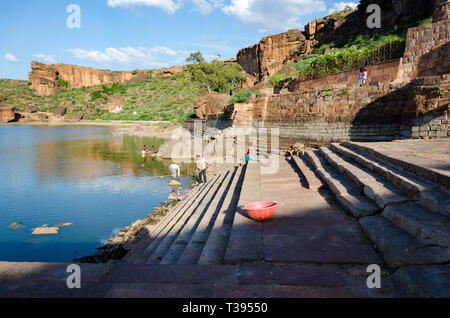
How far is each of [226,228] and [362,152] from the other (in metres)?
4.20

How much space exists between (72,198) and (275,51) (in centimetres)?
4393

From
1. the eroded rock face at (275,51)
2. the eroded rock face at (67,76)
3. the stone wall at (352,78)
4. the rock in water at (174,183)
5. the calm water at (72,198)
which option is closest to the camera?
the calm water at (72,198)

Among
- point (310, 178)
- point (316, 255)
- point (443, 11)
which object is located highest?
point (443, 11)

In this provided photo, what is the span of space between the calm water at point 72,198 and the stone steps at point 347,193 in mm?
6364

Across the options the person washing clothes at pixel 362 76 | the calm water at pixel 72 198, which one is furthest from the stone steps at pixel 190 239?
the person washing clothes at pixel 362 76

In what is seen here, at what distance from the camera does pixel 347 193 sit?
4441 millimetres

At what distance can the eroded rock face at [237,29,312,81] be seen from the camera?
4359 cm

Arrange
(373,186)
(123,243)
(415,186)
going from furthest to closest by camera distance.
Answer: (123,243)
(373,186)
(415,186)

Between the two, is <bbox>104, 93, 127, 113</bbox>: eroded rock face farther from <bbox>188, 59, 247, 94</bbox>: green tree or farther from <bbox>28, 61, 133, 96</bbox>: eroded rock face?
<bbox>188, 59, 247, 94</bbox>: green tree

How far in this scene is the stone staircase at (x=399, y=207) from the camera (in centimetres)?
245

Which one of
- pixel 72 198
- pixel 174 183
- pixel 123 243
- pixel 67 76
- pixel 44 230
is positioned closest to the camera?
pixel 123 243

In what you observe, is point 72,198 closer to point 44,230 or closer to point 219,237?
point 44,230

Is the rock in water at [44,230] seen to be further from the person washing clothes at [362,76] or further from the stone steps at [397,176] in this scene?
the person washing clothes at [362,76]

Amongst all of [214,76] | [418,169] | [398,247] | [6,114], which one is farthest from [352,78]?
[6,114]
